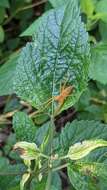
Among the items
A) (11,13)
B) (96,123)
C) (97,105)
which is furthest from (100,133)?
(11,13)

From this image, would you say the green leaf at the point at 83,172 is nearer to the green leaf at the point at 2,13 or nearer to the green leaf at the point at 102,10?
the green leaf at the point at 102,10

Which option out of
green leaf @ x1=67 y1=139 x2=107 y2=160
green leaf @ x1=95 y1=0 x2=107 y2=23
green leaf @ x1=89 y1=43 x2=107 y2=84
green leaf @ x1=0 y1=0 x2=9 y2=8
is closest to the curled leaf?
green leaf @ x1=67 y1=139 x2=107 y2=160

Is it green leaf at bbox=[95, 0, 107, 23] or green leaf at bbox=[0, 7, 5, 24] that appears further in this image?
green leaf at bbox=[0, 7, 5, 24]

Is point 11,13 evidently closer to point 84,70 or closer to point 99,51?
point 99,51

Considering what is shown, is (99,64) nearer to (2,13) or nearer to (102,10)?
(102,10)

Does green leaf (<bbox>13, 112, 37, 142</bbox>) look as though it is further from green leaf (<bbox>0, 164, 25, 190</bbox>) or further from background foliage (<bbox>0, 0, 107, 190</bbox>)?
green leaf (<bbox>0, 164, 25, 190</bbox>)
